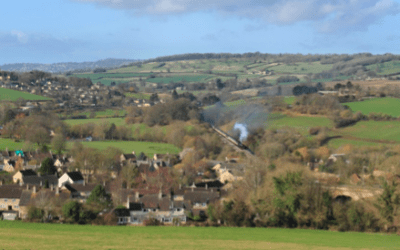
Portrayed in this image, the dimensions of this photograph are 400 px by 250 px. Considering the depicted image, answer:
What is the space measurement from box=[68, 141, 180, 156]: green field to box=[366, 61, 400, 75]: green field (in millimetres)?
60799

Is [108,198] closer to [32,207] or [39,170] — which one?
[32,207]

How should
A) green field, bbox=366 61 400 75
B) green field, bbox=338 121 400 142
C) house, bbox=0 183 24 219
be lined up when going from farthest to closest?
green field, bbox=366 61 400 75 < green field, bbox=338 121 400 142 < house, bbox=0 183 24 219

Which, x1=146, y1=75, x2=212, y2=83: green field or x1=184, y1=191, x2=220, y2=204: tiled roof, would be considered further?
x1=146, y1=75, x2=212, y2=83: green field

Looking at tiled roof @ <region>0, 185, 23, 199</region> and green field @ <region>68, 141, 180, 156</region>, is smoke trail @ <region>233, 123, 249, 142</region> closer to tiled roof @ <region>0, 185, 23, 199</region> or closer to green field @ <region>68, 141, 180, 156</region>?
green field @ <region>68, 141, 180, 156</region>

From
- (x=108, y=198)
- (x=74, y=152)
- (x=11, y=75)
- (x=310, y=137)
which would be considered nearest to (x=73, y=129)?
(x=74, y=152)

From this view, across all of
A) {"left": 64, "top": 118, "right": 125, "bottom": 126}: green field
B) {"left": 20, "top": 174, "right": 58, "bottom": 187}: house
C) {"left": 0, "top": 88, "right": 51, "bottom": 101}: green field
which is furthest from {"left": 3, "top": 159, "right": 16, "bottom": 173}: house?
{"left": 0, "top": 88, "right": 51, "bottom": 101}: green field

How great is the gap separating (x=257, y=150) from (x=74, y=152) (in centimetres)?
1513

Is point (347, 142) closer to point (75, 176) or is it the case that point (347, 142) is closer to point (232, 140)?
point (232, 140)

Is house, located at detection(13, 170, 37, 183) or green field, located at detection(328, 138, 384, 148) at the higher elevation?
green field, located at detection(328, 138, 384, 148)

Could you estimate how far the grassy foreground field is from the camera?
19.2 m

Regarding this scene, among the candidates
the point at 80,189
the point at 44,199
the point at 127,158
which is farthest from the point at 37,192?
the point at 127,158

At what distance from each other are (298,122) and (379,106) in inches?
435

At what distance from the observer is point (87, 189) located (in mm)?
34031

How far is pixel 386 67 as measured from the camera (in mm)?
110000
